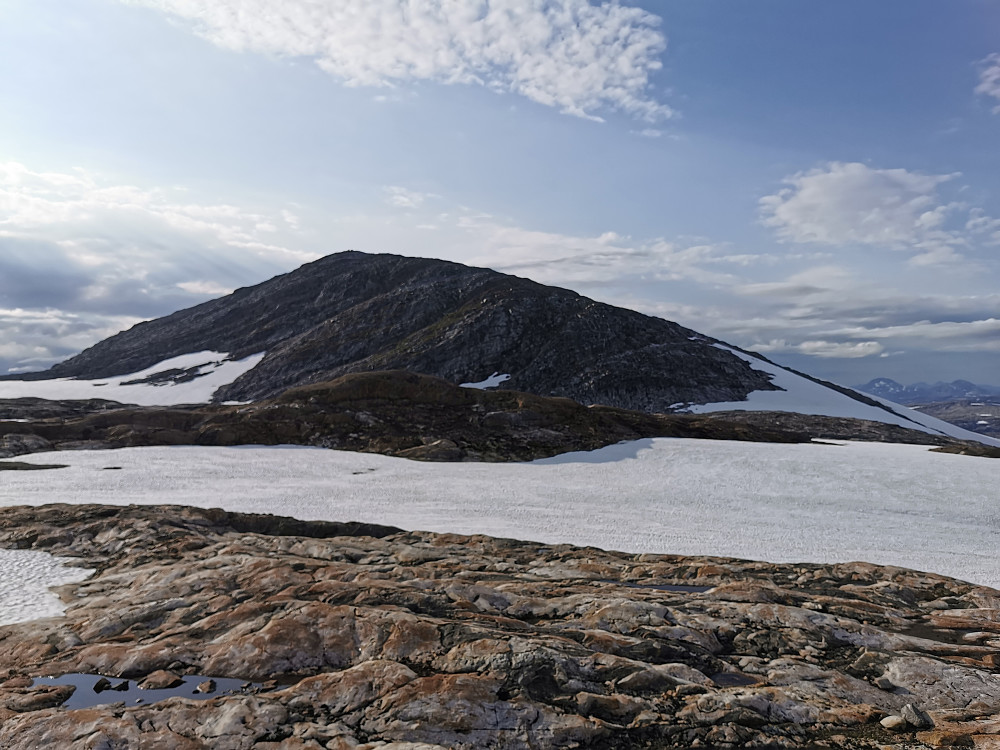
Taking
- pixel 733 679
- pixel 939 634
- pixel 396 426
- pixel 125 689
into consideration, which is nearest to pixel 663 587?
pixel 733 679

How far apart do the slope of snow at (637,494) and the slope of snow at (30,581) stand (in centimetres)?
748

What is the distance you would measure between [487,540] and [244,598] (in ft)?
31.0

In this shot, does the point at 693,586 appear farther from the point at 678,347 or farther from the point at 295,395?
the point at 678,347

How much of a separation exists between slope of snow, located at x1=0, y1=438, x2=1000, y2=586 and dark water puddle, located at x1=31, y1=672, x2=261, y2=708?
13.0 m

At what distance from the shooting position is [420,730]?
9164 millimetres

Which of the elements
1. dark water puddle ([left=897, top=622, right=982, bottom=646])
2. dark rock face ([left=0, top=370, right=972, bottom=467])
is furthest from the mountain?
dark water puddle ([left=897, top=622, right=982, bottom=646])

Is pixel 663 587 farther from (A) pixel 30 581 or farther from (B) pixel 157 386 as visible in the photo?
(B) pixel 157 386

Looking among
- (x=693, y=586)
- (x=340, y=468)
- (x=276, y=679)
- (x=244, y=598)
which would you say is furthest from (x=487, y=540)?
(x=340, y=468)

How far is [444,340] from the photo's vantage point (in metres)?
126

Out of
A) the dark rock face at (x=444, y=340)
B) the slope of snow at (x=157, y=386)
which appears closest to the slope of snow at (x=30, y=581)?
the dark rock face at (x=444, y=340)

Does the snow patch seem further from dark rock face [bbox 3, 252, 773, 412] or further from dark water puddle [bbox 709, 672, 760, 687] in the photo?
dark water puddle [bbox 709, 672, 760, 687]

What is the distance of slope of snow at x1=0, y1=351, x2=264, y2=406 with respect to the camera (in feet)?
388

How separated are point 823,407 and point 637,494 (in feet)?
285

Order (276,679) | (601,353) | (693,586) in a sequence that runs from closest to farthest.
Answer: (276,679) → (693,586) → (601,353)
